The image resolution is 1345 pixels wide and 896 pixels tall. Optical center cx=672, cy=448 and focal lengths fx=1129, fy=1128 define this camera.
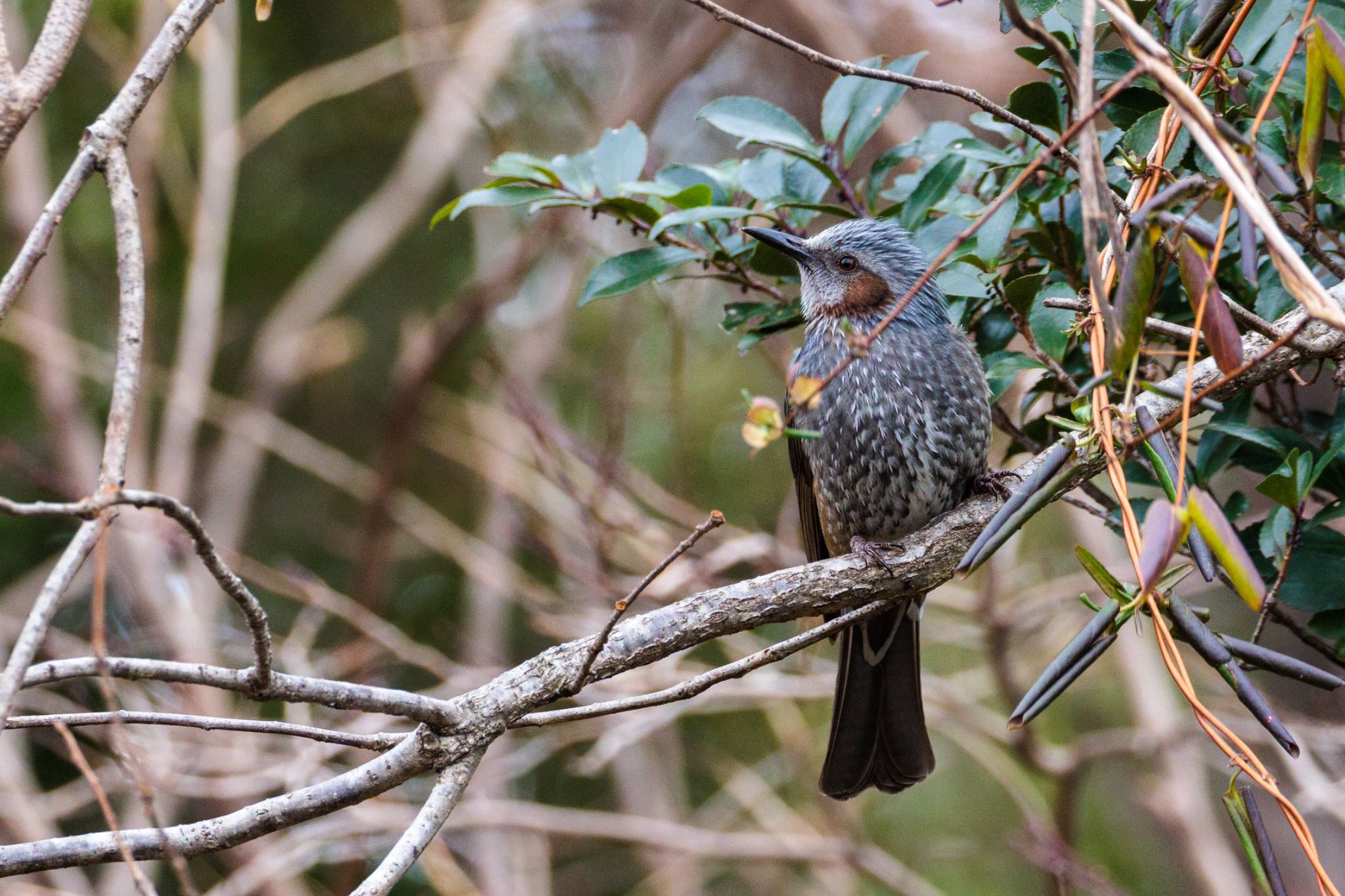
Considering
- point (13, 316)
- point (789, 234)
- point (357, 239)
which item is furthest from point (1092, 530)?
point (13, 316)

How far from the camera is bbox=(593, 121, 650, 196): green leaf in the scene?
8.02 feet

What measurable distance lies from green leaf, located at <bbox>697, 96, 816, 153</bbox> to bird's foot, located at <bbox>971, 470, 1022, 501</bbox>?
84 centimetres

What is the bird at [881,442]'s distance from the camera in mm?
2789

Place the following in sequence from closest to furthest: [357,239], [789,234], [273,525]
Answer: [789,234], [357,239], [273,525]

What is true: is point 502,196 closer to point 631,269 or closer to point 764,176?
point 631,269

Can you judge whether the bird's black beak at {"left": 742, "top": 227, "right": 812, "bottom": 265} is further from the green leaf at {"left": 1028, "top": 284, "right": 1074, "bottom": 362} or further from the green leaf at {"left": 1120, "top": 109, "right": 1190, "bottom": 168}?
the green leaf at {"left": 1120, "top": 109, "right": 1190, "bottom": 168}

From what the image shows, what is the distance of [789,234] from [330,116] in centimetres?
451

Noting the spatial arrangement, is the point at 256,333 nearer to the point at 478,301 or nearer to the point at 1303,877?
the point at 478,301

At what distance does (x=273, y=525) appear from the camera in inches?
246

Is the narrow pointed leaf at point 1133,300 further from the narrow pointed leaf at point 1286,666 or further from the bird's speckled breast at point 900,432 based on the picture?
the bird's speckled breast at point 900,432

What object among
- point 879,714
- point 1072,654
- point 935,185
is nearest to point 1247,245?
point 1072,654

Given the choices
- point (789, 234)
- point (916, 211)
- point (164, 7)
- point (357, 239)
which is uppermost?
point (164, 7)

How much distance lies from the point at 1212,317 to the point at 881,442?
1649 millimetres

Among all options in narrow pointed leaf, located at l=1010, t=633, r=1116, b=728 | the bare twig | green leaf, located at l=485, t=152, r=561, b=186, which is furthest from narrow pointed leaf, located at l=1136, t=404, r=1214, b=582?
green leaf, located at l=485, t=152, r=561, b=186
